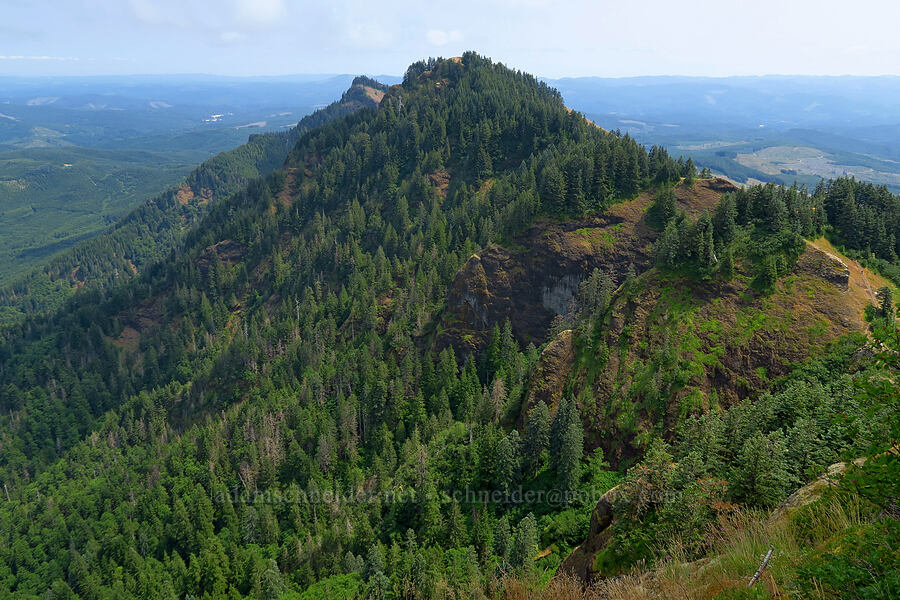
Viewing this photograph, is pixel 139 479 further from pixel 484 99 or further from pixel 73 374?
pixel 484 99

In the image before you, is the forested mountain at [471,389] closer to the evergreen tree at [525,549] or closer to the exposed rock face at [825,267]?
the exposed rock face at [825,267]

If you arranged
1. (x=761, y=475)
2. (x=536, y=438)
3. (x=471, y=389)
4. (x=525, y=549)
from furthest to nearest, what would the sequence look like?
(x=471, y=389) → (x=536, y=438) → (x=525, y=549) → (x=761, y=475)

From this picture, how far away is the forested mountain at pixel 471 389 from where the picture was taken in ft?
131

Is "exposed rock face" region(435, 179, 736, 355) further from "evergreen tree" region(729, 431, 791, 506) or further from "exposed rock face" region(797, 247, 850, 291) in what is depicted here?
"evergreen tree" region(729, 431, 791, 506)

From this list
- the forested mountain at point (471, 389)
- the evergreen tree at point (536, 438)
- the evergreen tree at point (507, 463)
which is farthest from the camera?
the evergreen tree at point (507, 463)

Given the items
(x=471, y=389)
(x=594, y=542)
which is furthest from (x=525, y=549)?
(x=471, y=389)

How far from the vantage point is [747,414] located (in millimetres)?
40156

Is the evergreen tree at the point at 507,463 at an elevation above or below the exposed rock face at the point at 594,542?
below

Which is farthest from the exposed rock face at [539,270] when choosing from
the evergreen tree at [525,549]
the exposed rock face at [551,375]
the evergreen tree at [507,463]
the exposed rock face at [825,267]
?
the evergreen tree at [525,549]

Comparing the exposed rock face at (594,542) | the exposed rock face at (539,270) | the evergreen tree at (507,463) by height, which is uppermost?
the exposed rock face at (539,270)

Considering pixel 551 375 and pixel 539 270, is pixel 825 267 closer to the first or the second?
pixel 551 375

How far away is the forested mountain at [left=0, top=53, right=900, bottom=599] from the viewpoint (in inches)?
1571

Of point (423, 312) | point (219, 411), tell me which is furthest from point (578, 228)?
point (219, 411)

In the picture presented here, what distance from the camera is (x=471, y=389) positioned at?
9269cm
